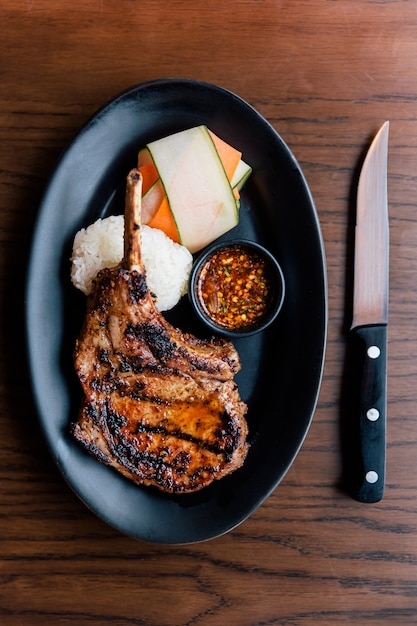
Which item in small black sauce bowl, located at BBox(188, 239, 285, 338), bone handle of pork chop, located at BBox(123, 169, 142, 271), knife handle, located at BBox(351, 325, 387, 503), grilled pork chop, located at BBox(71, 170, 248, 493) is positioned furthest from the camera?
knife handle, located at BBox(351, 325, 387, 503)

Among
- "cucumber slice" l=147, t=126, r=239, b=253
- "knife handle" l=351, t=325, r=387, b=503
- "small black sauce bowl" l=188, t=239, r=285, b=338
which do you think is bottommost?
"knife handle" l=351, t=325, r=387, b=503

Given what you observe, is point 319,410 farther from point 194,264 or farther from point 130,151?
point 130,151

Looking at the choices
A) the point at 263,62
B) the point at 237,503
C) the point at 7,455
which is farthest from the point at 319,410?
the point at 263,62

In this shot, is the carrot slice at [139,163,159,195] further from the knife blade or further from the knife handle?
the knife handle

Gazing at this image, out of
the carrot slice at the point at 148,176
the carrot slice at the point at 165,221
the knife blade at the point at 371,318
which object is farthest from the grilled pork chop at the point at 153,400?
the knife blade at the point at 371,318

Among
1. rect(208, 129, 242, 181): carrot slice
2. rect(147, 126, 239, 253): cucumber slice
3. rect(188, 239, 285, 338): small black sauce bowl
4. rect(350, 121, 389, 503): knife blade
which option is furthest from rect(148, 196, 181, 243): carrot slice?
rect(350, 121, 389, 503): knife blade

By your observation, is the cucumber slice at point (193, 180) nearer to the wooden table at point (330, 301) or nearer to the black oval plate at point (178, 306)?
the black oval plate at point (178, 306)
